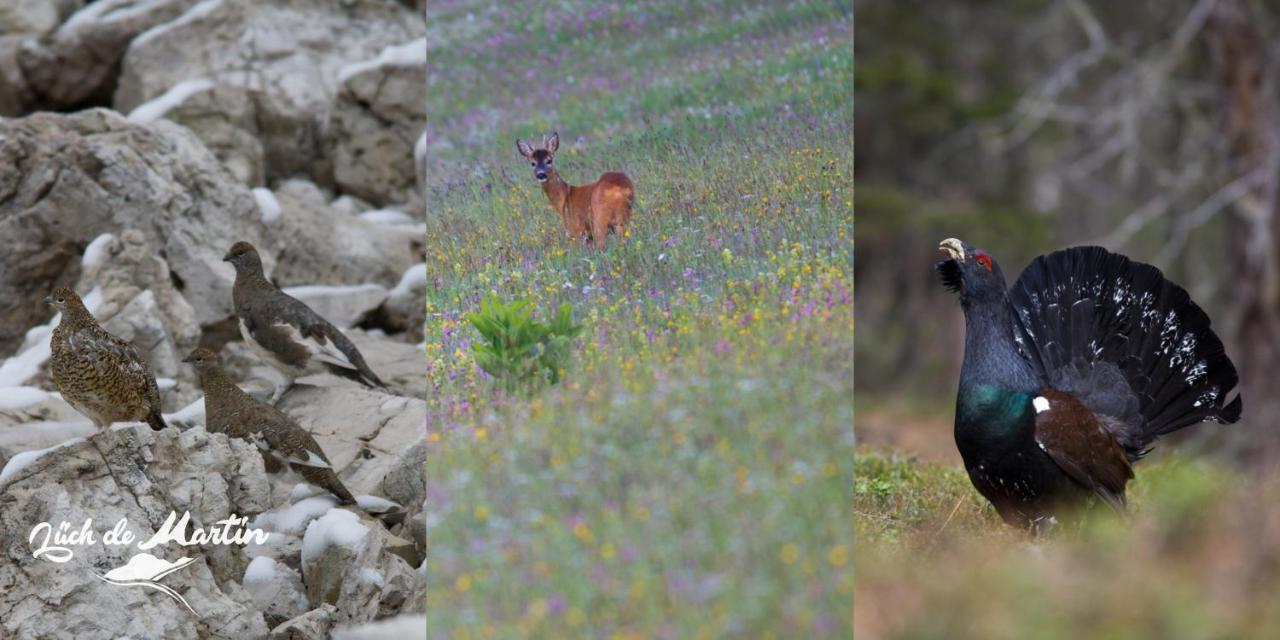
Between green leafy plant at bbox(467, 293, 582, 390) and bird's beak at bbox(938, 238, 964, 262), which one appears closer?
green leafy plant at bbox(467, 293, 582, 390)

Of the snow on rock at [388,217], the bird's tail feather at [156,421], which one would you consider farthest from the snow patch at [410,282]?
the bird's tail feather at [156,421]

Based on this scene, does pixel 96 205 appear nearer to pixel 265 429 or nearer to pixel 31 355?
pixel 31 355

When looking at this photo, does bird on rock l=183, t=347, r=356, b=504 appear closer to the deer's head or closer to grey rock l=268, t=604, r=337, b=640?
grey rock l=268, t=604, r=337, b=640

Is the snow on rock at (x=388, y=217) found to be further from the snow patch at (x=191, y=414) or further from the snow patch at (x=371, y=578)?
the snow patch at (x=371, y=578)

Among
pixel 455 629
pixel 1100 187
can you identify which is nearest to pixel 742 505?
pixel 455 629

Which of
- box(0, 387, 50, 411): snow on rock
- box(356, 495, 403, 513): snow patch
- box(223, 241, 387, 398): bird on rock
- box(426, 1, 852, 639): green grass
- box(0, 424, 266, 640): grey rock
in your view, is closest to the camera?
box(426, 1, 852, 639): green grass

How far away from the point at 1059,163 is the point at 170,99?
13.1 m

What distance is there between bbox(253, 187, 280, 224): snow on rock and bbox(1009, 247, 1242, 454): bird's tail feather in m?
5.23

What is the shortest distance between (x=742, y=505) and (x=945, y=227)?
12660 mm

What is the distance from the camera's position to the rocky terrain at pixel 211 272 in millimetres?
6402

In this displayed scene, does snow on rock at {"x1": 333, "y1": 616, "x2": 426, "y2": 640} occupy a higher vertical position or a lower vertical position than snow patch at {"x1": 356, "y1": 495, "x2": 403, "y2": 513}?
higher

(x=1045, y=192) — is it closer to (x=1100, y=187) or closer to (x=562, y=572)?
(x=1100, y=187)

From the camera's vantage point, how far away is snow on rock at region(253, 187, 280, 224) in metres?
9.60

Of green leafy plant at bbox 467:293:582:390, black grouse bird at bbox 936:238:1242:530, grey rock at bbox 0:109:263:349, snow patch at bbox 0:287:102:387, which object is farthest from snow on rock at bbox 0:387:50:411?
black grouse bird at bbox 936:238:1242:530
